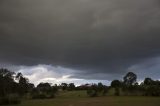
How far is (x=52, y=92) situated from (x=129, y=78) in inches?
1801

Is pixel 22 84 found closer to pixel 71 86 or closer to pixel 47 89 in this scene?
pixel 47 89

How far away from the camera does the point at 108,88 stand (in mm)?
102312

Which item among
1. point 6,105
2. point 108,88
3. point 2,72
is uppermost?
point 2,72

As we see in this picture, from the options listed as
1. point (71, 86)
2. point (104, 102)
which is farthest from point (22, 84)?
point (104, 102)

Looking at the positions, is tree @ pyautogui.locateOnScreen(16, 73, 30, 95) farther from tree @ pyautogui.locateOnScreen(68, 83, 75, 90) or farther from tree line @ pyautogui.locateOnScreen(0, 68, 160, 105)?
tree @ pyautogui.locateOnScreen(68, 83, 75, 90)

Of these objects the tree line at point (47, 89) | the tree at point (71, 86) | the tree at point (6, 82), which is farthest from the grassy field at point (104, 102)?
the tree at point (71, 86)

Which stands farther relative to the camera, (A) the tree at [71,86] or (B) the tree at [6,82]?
(A) the tree at [71,86]

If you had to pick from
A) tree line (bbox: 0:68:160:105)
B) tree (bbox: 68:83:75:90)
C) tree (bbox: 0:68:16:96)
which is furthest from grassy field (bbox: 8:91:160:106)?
tree (bbox: 68:83:75:90)

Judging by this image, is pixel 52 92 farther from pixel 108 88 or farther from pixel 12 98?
pixel 12 98

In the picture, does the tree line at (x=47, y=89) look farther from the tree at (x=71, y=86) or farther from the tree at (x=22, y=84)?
the tree at (x=71, y=86)

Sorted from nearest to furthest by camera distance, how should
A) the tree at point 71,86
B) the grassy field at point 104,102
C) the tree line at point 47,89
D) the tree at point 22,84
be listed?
1. the grassy field at point 104,102
2. the tree line at point 47,89
3. the tree at point 22,84
4. the tree at point 71,86

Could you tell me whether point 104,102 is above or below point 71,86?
below

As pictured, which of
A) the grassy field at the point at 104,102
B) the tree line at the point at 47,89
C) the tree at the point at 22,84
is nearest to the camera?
the grassy field at the point at 104,102

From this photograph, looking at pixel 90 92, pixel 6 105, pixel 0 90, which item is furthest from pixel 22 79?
pixel 6 105
